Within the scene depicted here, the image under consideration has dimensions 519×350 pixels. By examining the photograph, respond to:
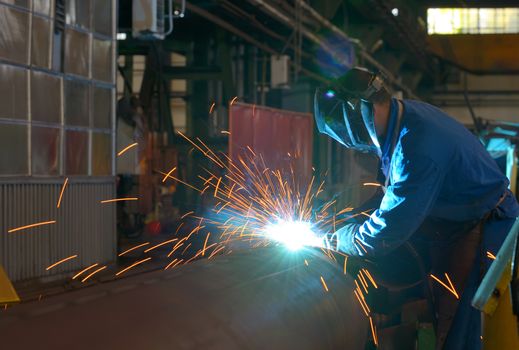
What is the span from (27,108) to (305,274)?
4373mm

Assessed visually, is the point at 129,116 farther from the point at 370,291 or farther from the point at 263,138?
the point at 370,291

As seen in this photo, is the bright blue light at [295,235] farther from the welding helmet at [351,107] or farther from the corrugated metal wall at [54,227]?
the corrugated metal wall at [54,227]

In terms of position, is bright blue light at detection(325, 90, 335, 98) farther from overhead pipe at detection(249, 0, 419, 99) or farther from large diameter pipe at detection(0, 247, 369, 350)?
overhead pipe at detection(249, 0, 419, 99)

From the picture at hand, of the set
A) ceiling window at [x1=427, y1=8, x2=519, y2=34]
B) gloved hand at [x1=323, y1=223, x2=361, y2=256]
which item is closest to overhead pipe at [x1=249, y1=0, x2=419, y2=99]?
gloved hand at [x1=323, y1=223, x2=361, y2=256]

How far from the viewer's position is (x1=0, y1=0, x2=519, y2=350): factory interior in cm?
188

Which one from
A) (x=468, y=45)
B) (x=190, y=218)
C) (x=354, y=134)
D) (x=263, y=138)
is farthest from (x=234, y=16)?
(x=468, y=45)

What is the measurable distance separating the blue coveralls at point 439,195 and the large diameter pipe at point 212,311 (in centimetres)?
30

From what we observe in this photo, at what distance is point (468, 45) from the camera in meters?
17.2

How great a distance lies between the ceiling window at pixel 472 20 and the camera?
20.8 metres

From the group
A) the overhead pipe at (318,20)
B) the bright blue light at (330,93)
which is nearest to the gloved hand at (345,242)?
the bright blue light at (330,93)

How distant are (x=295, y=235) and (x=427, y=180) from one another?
70 centimetres

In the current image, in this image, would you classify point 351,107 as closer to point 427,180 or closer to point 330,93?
point 330,93

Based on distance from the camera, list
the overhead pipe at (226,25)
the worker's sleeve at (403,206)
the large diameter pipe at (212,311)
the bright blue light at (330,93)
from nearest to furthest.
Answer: the large diameter pipe at (212,311) → the worker's sleeve at (403,206) → the bright blue light at (330,93) → the overhead pipe at (226,25)

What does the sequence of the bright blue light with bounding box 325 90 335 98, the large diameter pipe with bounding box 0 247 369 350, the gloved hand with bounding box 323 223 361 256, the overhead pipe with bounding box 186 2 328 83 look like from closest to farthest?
the large diameter pipe with bounding box 0 247 369 350
the gloved hand with bounding box 323 223 361 256
the bright blue light with bounding box 325 90 335 98
the overhead pipe with bounding box 186 2 328 83
